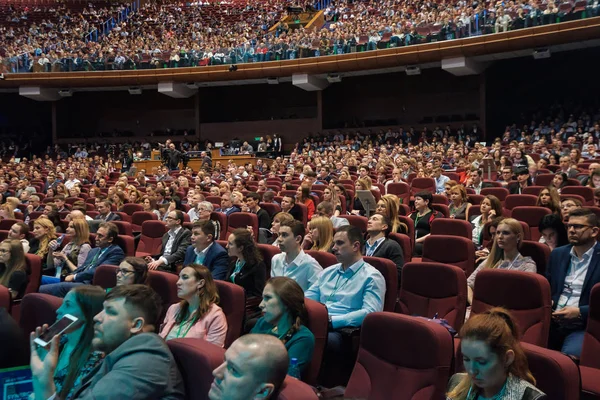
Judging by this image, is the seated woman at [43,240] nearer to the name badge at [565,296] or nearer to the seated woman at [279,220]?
the seated woman at [279,220]

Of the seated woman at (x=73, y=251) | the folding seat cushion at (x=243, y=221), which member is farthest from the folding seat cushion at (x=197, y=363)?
the folding seat cushion at (x=243, y=221)

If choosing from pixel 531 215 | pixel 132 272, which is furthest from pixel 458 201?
pixel 132 272

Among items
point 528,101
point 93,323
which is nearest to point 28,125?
point 528,101

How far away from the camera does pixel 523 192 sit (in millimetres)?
7562

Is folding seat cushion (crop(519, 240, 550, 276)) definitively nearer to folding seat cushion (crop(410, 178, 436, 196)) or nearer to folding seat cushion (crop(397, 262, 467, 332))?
folding seat cushion (crop(397, 262, 467, 332))

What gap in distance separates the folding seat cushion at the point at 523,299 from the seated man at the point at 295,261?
42.7 inches

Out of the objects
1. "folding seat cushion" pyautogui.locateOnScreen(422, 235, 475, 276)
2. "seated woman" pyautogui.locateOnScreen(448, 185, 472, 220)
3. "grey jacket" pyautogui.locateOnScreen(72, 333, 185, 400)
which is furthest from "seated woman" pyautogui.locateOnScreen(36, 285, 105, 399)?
"seated woman" pyautogui.locateOnScreen(448, 185, 472, 220)

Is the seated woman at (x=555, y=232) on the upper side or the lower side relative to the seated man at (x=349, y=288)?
upper

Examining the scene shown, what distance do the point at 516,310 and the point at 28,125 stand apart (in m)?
23.4

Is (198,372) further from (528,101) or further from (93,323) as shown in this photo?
(528,101)

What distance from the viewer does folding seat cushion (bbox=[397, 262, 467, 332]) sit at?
360cm

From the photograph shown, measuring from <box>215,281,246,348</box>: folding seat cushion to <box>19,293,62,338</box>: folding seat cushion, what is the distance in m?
0.89

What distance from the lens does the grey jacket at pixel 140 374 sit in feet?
6.60

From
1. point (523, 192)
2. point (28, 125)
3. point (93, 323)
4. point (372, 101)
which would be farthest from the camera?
point (28, 125)
